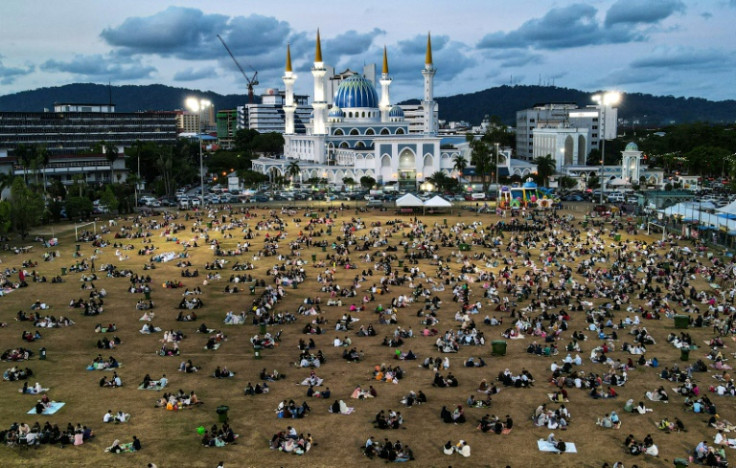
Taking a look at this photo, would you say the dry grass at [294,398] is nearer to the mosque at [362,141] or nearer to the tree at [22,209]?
the tree at [22,209]

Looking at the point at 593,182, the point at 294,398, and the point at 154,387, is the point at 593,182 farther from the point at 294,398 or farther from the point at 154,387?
the point at 154,387

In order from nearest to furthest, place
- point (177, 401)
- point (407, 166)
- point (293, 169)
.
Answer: point (177, 401) → point (293, 169) → point (407, 166)

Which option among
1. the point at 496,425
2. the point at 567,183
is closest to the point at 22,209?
the point at 496,425

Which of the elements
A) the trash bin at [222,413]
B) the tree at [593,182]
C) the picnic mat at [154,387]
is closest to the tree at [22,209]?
the picnic mat at [154,387]

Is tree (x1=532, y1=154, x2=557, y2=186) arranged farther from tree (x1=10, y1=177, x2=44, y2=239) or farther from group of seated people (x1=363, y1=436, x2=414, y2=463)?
group of seated people (x1=363, y1=436, x2=414, y2=463)

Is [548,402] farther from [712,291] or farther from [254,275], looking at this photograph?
[254,275]

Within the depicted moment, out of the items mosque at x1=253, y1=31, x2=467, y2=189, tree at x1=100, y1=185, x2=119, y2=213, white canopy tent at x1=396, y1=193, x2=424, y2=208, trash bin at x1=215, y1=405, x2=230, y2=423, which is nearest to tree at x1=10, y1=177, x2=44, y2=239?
tree at x1=100, y1=185, x2=119, y2=213
